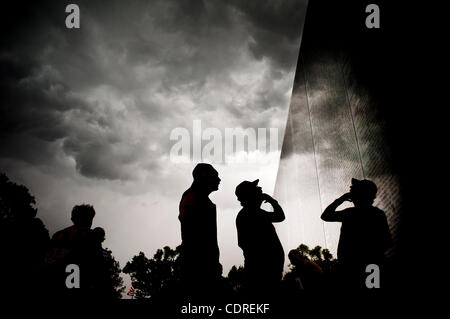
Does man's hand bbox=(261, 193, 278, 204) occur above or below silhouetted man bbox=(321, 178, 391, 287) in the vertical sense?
above

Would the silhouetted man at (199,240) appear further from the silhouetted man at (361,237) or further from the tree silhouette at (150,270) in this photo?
the tree silhouette at (150,270)

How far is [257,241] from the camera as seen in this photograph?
2.24 meters

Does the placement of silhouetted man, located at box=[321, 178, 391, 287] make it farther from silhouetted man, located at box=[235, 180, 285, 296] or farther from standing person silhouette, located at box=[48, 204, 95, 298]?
standing person silhouette, located at box=[48, 204, 95, 298]

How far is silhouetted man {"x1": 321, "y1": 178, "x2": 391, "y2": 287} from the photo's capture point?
1888 millimetres

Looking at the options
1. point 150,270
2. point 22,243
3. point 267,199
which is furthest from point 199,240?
point 150,270

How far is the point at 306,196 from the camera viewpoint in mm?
9055

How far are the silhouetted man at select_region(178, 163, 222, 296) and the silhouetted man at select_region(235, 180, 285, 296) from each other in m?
0.41

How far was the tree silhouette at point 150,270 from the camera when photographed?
43.6 meters

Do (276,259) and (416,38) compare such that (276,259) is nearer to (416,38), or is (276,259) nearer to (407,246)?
(407,246)

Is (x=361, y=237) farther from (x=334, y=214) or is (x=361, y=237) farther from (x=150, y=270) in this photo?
(x=150, y=270)

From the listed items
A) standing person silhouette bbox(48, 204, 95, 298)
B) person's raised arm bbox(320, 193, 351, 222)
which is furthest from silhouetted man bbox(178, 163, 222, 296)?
person's raised arm bbox(320, 193, 351, 222)

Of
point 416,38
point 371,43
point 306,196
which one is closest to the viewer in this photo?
point 416,38
